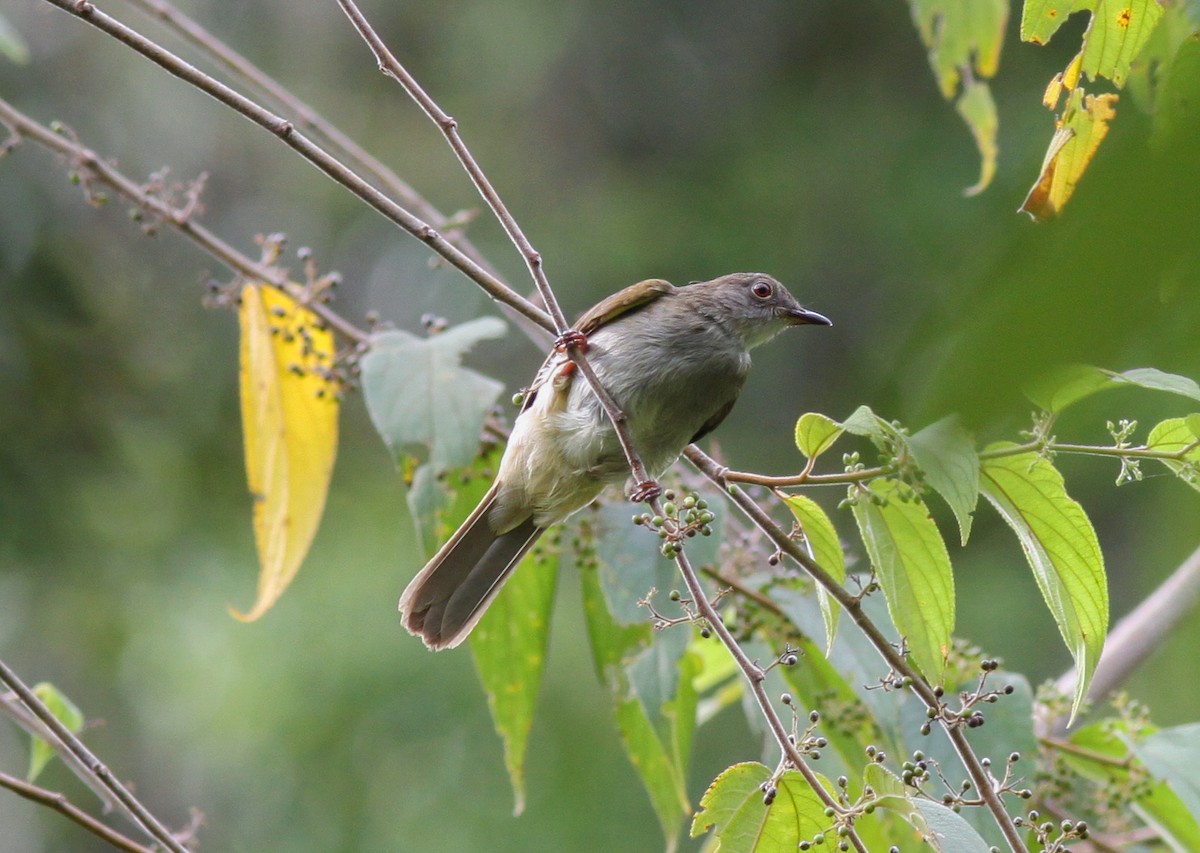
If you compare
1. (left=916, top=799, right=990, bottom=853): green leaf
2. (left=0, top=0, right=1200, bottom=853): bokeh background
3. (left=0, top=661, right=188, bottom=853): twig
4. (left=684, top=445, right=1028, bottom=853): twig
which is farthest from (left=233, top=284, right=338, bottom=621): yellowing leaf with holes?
(left=916, top=799, right=990, bottom=853): green leaf

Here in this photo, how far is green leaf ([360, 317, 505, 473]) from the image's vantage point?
2.47 meters

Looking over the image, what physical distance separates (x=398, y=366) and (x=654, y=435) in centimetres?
81

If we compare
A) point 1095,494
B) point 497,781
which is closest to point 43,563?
point 497,781

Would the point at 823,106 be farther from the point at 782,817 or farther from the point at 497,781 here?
the point at 782,817


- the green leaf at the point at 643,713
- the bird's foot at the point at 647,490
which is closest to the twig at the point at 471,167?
the bird's foot at the point at 647,490

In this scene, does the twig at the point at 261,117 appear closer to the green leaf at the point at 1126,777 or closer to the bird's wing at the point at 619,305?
the bird's wing at the point at 619,305

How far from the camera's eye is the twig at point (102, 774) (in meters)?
1.72

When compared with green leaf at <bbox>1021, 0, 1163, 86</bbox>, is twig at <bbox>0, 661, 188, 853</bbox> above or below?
below

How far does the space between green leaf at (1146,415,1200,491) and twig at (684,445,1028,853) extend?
0.45 metres

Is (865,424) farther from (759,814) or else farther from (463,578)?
(463,578)

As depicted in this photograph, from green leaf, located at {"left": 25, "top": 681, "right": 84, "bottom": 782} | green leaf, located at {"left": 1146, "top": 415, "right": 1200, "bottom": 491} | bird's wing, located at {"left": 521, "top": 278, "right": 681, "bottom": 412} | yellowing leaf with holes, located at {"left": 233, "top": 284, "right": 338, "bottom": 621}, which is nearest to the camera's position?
green leaf, located at {"left": 1146, "top": 415, "right": 1200, "bottom": 491}

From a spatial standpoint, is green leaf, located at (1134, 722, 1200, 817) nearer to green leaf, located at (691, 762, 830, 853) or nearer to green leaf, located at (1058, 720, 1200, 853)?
green leaf, located at (1058, 720, 1200, 853)

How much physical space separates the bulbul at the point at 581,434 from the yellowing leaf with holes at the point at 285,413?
351 millimetres

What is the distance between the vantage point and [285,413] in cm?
297
